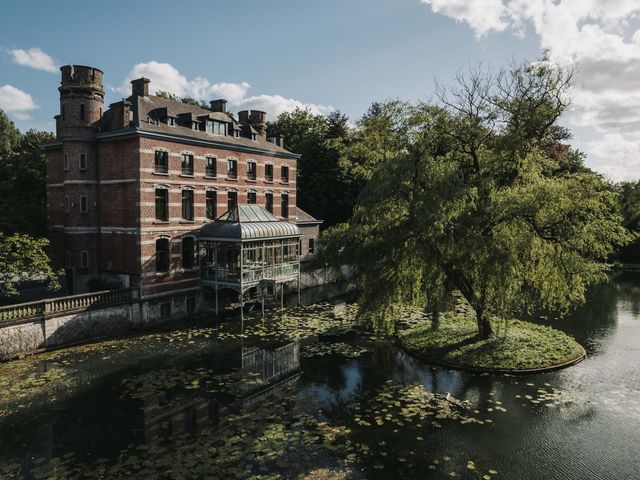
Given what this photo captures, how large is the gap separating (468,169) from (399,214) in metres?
3.84

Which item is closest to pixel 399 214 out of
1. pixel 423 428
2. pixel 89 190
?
pixel 423 428

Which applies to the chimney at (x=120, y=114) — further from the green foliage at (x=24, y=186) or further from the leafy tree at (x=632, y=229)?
the leafy tree at (x=632, y=229)

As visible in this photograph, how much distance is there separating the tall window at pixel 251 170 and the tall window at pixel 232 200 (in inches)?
74.4

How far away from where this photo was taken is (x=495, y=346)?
19328 millimetres

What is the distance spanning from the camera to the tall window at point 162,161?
2591 centimetres

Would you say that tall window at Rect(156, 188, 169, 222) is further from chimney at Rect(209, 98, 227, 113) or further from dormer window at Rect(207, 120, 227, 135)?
chimney at Rect(209, 98, 227, 113)

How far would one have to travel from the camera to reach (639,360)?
19.3 m

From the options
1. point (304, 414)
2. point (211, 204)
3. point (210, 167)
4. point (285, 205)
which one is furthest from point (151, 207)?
point (304, 414)

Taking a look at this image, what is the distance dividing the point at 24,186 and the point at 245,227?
75.3ft

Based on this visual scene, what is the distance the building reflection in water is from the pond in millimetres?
62

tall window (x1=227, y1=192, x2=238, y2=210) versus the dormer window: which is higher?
the dormer window

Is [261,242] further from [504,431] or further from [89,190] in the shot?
[504,431]

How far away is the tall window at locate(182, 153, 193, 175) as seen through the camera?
27281 millimetres

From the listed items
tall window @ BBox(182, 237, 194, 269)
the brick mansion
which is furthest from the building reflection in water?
tall window @ BBox(182, 237, 194, 269)
